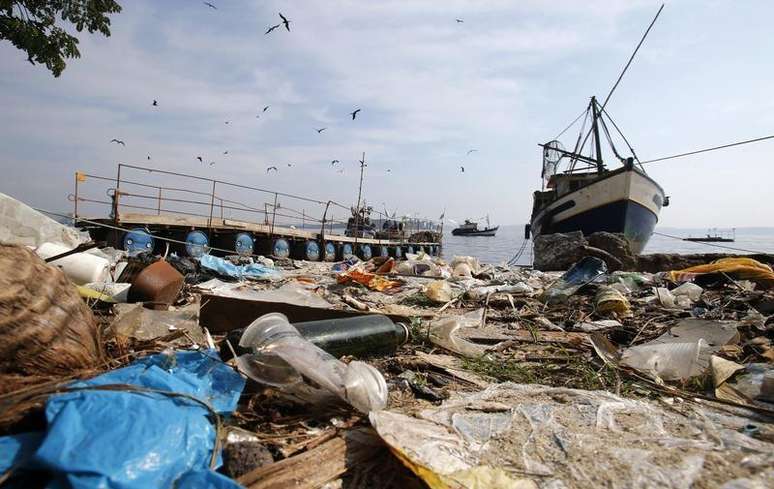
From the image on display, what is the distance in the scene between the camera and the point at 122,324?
2865 millimetres

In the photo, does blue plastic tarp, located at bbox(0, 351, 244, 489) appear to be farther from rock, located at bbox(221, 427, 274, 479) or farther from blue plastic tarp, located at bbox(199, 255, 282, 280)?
blue plastic tarp, located at bbox(199, 255, 282, 280)

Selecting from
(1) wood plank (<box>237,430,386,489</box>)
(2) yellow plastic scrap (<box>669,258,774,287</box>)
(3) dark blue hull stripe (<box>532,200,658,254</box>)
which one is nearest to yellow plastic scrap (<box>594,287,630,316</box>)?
(2) yellow plastic scrap (<box>669,258,774,287</box>)

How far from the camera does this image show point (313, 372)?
6.76 feet

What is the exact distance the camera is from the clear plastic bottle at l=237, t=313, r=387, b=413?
201cm

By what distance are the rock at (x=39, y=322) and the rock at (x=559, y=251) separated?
13686mm

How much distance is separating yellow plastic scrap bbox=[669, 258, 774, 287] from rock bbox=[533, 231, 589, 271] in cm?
629

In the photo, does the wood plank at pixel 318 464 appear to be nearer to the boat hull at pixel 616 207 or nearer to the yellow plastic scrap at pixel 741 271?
the yellow plastic scrap at pixel 741 271

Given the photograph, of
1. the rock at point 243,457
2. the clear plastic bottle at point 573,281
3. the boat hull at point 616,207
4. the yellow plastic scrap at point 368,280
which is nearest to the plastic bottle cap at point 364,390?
the rock at point 243,457

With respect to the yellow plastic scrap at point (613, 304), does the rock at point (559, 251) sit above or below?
above

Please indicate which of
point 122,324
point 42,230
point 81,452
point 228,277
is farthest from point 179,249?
point 81,452

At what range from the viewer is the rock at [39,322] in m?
1.72

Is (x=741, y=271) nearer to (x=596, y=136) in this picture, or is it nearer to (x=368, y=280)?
(x=368, y=280)

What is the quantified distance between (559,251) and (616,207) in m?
4.84

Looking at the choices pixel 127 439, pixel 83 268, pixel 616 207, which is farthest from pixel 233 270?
pixel 616 207
